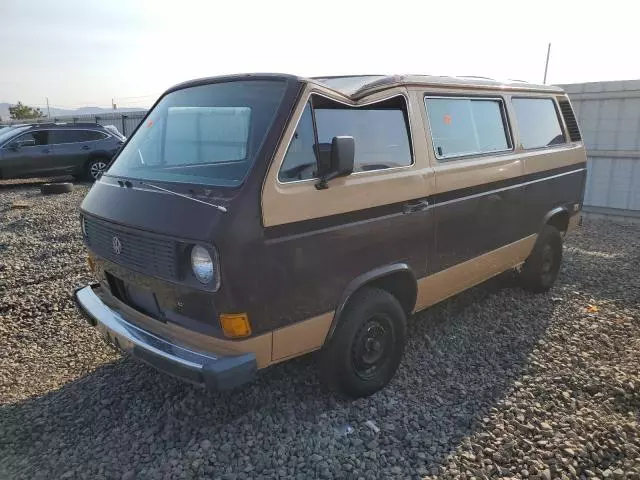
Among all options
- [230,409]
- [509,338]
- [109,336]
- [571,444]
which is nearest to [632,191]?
[509,338]

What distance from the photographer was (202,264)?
8.55ft

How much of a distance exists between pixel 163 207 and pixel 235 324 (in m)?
0.80

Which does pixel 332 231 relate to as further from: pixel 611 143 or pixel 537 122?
pixel 611 143

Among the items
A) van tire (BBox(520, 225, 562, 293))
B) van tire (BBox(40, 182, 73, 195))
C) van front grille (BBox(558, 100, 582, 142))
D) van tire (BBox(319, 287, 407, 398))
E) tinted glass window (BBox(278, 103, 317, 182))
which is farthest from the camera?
van tire (BBox(40, 182, 73, 195))

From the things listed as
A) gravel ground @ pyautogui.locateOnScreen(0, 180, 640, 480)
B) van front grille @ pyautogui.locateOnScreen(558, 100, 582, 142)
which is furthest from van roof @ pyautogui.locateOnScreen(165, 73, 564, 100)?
gravel ground @ pyautogui.locateOnScreen(0, 180, 640, 480)

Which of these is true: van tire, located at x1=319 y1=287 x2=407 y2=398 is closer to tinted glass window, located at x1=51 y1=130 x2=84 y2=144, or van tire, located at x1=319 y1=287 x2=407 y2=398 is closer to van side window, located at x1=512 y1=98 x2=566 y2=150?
van side window, located at x1=512 y1=98 x2=566 y2=150

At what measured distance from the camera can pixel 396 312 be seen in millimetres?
A: 3426

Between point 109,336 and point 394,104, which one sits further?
point 394,104

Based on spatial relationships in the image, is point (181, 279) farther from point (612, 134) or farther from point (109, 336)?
point (612, 134)

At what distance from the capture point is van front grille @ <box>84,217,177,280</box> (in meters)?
2.74

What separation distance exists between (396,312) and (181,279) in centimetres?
150

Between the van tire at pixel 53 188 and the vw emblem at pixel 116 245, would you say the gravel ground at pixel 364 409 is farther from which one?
the van tire at pixel 53 188

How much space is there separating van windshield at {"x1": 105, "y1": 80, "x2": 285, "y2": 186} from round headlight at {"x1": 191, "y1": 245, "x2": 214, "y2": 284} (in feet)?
1.36

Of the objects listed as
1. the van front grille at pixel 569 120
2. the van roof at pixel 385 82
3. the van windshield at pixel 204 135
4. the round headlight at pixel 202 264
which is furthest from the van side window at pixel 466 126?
the round headlight at pixel 202 264
